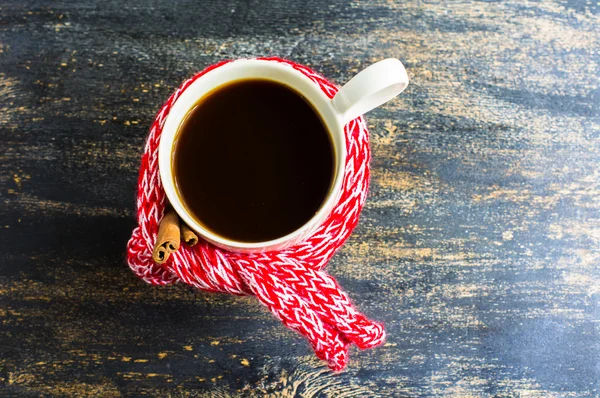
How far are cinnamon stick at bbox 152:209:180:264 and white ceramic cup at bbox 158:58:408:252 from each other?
14mm

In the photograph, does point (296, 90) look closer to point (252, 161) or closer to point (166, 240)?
point (252, 161)

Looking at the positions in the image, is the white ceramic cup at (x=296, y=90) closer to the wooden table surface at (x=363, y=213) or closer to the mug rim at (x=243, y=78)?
the mug rim at (x=243, y=78)

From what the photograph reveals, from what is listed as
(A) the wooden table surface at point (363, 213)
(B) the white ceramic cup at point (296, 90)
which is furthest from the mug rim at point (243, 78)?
(A) the wooden table surface at point (363, 213)

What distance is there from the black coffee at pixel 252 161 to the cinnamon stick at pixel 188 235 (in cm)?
3

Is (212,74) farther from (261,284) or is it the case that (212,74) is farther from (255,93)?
(261,284)

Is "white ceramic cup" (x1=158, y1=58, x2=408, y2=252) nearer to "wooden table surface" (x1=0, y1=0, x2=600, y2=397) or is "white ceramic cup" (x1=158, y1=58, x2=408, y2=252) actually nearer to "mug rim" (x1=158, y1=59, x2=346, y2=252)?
"mug rim" (x1=158, y1=59, x2=346, y2=252)

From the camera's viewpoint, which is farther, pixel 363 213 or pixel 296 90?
pixel 363 213

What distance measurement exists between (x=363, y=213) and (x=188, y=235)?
268mm

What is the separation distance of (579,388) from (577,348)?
0.17 ft

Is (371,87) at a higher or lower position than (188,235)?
higher

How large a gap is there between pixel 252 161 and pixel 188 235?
10cm

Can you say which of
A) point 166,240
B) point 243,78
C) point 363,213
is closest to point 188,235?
point 166,240

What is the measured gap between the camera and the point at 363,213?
2.17 ft

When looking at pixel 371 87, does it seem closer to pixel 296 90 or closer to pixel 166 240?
pixel 296 90
